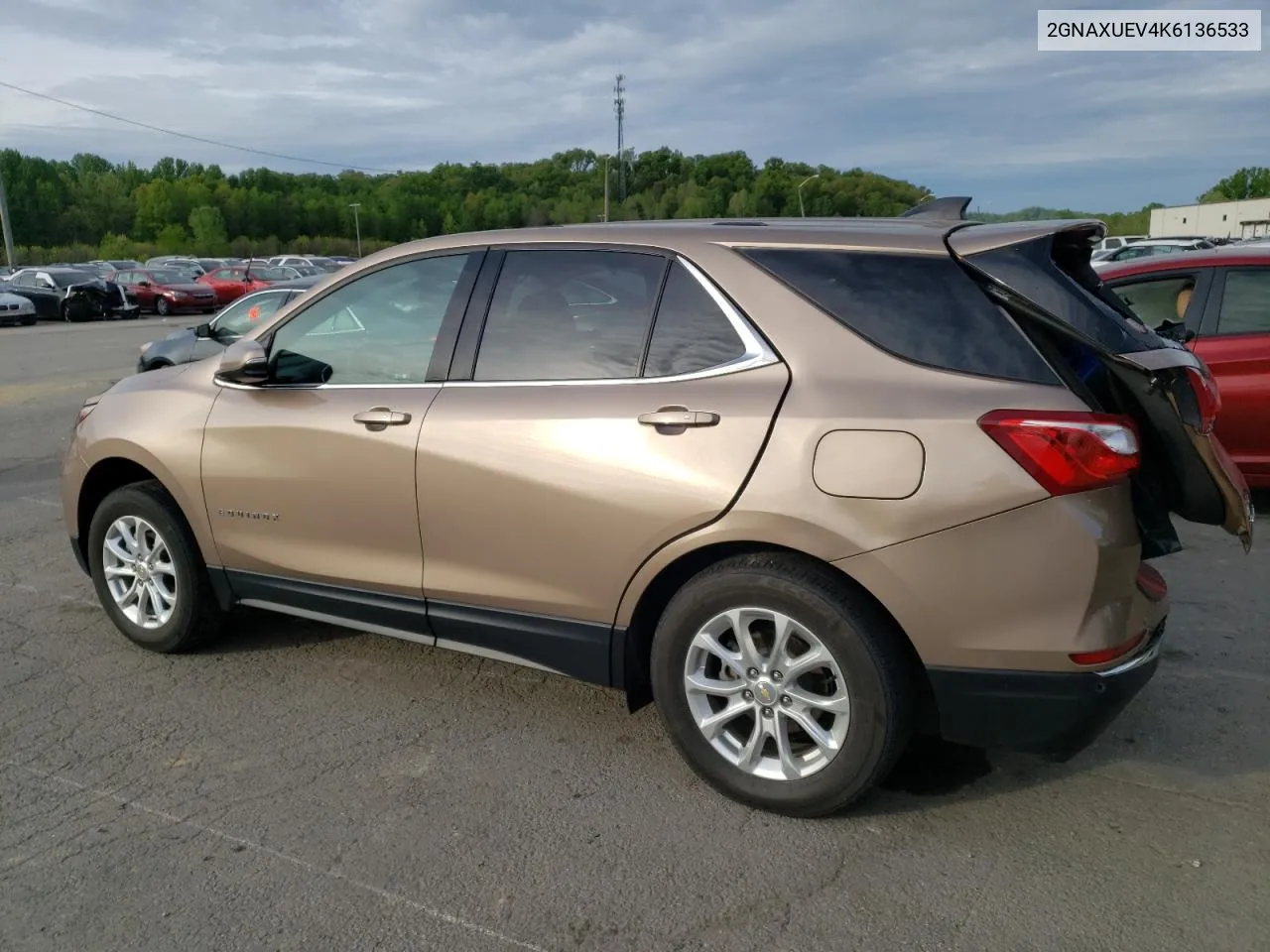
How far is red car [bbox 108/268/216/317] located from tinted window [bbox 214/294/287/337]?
23.2 metres

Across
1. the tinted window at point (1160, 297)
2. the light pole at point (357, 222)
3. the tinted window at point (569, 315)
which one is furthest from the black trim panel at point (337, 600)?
the light pole at point (357, 222)

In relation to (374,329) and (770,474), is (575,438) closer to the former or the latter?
(770,474)

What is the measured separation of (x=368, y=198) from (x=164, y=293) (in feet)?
263

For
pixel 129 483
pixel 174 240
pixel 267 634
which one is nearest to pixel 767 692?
pixel 267 634

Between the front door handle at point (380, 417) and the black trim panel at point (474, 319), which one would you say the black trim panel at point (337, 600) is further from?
the black trim panel at point (474, 319)

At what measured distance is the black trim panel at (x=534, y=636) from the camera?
343cm

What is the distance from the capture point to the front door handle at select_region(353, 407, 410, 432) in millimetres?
3703

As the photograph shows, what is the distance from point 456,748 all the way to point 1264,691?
10.0ft

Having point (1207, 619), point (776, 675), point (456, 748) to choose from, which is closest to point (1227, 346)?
point (1207, 619)

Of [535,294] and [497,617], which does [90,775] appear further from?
[535,294]

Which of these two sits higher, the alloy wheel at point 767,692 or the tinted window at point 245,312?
the tinted window at point 245,312

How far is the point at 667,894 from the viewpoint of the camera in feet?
9.20

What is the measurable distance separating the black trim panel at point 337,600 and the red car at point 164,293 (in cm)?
3136

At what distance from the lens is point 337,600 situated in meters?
4.00
